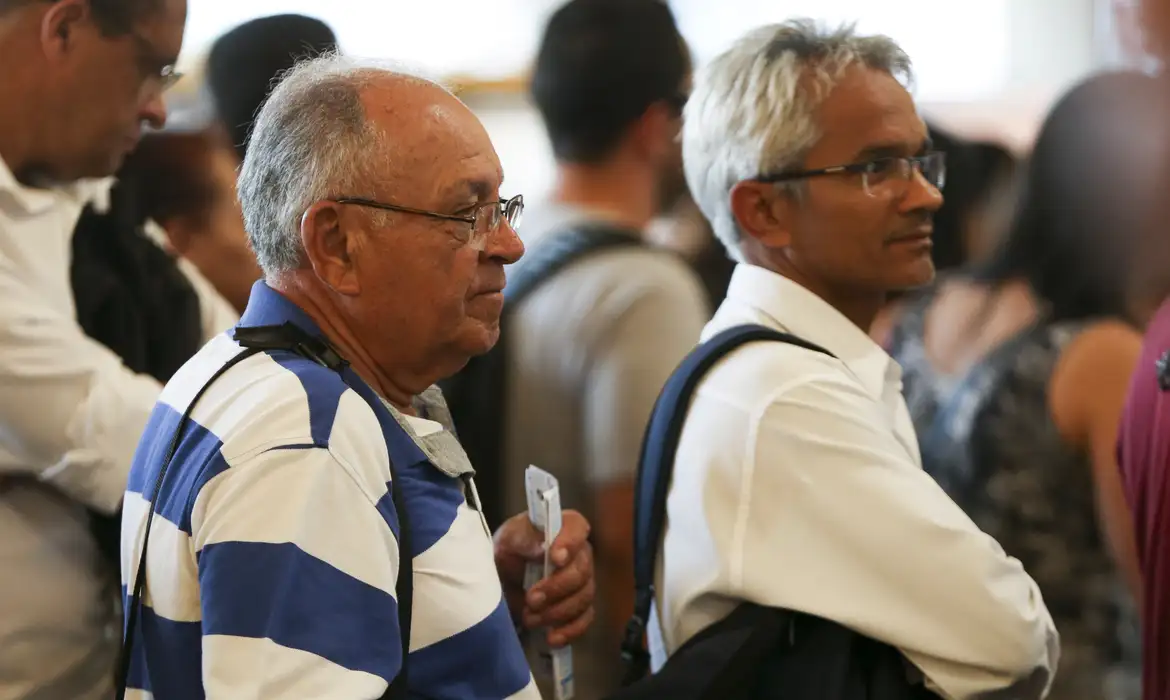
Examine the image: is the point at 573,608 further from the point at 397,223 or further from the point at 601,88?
the point at 601,88

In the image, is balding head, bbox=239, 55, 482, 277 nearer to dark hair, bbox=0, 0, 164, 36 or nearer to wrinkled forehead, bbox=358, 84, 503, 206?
wrinkled forehead, bbox=358, 84, 503, 206

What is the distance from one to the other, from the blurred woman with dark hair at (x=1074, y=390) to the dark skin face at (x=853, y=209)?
22.3 inches

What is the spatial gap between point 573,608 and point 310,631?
0.48m

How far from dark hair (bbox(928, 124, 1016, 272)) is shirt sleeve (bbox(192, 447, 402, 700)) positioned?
2.36 metres

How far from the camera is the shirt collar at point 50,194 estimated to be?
1.56 metres

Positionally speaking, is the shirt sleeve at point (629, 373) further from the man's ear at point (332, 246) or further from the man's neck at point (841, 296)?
the man's ear at point (332, 246)

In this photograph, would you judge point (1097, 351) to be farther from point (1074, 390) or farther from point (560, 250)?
point (560, 250)

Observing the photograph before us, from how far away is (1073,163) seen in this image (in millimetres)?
2223

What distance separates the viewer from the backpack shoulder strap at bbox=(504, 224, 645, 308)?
7.32 ft

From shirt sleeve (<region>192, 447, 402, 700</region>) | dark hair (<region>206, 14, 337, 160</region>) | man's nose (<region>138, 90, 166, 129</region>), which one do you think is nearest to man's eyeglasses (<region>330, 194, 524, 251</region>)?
shirt sleeve (<region>192, 447, 402, 700</region>)

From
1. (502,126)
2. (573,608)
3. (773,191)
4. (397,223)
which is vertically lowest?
(502,126)

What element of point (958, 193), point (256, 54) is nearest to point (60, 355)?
point (256, 54)

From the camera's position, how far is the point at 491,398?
217 centimetres

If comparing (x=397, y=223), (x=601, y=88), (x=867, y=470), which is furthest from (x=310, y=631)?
(x=601, y=88)
